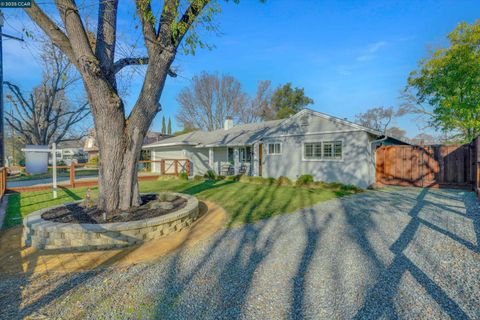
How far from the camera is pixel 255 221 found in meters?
5.60

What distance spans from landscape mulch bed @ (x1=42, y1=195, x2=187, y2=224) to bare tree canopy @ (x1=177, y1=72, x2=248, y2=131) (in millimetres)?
26319

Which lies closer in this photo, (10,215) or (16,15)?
(16,15)

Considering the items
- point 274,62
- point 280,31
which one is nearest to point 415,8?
point 280,31

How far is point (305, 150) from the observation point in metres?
13.0

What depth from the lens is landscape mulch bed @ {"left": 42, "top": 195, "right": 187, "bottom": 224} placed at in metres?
4.77

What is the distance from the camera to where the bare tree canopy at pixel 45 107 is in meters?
22.1

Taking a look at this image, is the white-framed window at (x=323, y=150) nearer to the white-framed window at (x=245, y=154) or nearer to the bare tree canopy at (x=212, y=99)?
the white-framed window at (x=245, y=154)

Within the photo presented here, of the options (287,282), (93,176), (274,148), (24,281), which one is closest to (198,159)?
(274,148)

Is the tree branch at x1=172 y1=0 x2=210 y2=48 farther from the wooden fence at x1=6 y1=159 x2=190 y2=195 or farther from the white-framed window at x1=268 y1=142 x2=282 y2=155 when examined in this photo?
the white-framed window at x1=268 y1=142 x2=282 y2=155

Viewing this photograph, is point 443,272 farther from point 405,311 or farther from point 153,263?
point 153,263

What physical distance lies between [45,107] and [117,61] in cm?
2374

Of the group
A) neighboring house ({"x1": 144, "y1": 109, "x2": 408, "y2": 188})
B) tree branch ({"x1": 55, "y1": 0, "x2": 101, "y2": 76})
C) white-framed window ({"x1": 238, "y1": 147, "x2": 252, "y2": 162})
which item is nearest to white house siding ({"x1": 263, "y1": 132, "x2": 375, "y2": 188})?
neighboring house ({"x1": 144, "y1": 109, "x2": 408, "y2": 188})

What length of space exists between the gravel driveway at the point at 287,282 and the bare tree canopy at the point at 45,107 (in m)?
24.0

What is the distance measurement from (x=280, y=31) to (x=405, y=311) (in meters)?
11.8
